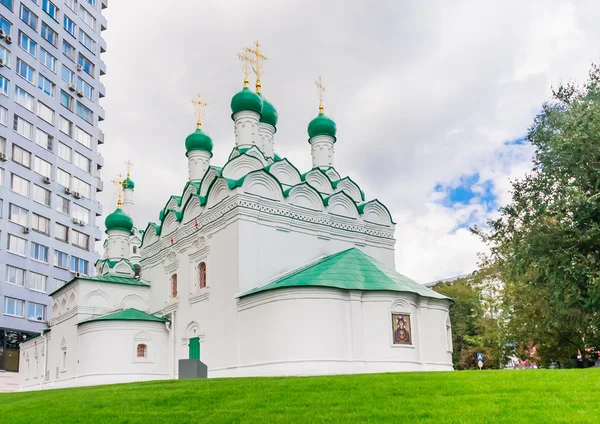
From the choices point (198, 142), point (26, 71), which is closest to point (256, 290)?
point (198, 142)

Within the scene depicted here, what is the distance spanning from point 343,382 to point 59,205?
95.0ft

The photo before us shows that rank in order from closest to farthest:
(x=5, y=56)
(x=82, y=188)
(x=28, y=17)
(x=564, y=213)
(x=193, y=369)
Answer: (x=564, y=213)
(x=193, y=369)
(x=5, y=56)
(x=28, y=17)
(x=82, y=188)

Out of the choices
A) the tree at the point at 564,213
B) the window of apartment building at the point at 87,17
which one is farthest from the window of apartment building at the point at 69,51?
the tree at the point at 564,213

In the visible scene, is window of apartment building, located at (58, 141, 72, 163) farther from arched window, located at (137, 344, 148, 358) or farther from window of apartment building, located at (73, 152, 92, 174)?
arched window, located at (137, 344, 148, 358)

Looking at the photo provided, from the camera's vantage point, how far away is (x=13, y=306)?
1267 inches

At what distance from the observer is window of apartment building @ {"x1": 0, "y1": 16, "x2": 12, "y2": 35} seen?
33094mm

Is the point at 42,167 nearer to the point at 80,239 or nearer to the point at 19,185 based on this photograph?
the point at 19,185

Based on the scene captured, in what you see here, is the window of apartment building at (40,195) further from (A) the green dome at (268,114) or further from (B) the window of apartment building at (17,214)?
(A) the green dome at (268,114)

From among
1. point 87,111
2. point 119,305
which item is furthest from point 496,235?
point 87,111

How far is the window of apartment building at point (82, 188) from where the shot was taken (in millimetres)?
37625

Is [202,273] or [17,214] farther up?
[17,214]

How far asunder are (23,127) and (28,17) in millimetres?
6553

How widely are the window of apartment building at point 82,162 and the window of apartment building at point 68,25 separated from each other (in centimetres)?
773

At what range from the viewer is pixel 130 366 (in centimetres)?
2108
